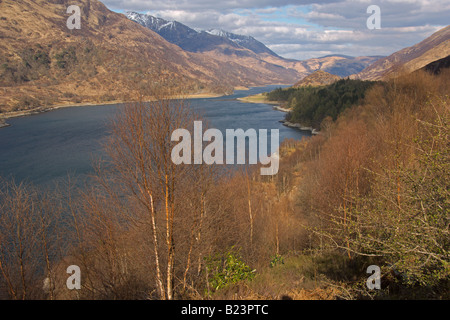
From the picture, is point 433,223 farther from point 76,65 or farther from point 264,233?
point 76,65

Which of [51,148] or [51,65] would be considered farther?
[51,65]

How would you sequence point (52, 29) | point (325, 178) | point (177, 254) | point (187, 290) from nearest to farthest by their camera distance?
1. point (187, 290)
2. point (177, 254)
3. point (325, 178)
4. point (52, 29)

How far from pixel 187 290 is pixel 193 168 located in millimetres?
2380

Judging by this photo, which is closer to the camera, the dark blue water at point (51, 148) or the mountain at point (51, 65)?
the dark blue water at point (51, 148)

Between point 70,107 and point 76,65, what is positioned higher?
point 76,65

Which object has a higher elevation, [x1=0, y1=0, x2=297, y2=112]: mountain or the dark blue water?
[x1=0, y1=0, x2=297, y2=112]: mountain

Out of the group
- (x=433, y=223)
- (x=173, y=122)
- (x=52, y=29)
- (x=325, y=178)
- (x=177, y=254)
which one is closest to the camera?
(x=433, y=223)

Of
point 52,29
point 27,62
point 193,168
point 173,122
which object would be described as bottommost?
point 193,168

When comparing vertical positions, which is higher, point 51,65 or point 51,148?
point 51,65

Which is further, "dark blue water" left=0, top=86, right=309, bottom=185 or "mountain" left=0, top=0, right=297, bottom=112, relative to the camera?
"mountain" left=0, top=0, right=297, bottom=112

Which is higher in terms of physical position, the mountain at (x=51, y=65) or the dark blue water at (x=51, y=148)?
the mountain at (x=51, y=65)
